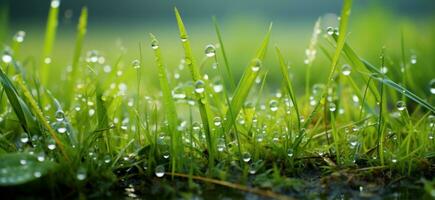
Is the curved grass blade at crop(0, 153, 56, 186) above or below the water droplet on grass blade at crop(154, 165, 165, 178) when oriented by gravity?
above

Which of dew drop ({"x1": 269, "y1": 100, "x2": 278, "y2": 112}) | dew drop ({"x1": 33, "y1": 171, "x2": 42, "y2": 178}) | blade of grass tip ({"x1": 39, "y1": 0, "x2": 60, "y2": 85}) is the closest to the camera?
dew drop ({"x1": 33, "y1": 171, "x2": 42, "y2": 178})

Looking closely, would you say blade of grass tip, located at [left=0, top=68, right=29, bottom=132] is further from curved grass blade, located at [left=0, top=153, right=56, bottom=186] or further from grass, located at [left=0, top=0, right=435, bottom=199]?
curved grass blade, located at [left=0, top=153, right=56, bottom=186]

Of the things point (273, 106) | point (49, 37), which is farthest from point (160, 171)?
point (49, 37)

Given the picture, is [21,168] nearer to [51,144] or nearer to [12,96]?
[51,144]

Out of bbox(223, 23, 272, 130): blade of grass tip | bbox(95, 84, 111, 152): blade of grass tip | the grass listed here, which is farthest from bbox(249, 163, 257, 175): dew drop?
bbox(95, 84, 111, 152): blade of grass tip

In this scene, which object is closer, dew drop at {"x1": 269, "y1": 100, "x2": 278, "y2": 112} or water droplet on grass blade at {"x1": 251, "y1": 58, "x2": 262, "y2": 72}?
water droplet on grass blade at {"x1": 251, "y1": 58, "x2": 262, "y2": 72}

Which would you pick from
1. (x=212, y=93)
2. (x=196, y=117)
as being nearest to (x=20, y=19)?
(x=196, y=117)

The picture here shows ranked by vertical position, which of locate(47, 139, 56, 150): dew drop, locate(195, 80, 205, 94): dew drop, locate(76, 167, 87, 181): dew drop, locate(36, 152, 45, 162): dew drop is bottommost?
locate(76, 167, 87, 181): dew drop

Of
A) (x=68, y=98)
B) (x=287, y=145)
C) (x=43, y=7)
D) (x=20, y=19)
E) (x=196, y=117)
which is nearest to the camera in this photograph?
(x=287, y=145)

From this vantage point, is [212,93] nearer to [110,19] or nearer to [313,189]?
[313,189]
